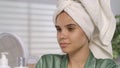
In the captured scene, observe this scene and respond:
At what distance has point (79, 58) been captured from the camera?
77 cm

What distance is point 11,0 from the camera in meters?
1.54

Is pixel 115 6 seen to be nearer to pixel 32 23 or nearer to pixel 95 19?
pixel 32 23

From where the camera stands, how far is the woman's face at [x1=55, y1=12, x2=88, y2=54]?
27.5 inches

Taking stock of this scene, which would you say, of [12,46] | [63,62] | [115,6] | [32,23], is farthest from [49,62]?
[115,6]

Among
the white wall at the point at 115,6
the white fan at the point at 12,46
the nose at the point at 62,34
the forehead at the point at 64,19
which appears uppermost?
the white wall at the point at 115,6

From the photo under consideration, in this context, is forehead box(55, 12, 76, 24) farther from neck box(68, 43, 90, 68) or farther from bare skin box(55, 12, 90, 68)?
Answer: neck box(68, 43, 90, 68)

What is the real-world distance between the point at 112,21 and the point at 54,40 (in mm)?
908

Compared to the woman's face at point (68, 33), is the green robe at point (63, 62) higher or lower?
lower

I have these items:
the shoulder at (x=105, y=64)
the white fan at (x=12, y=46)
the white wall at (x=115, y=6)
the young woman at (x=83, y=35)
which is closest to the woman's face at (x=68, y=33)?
the young woman at (x=83, y=35)

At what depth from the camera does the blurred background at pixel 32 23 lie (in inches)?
60.5

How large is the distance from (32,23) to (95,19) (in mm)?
931

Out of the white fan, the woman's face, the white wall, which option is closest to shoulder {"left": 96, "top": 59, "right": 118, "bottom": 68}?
the woman's face

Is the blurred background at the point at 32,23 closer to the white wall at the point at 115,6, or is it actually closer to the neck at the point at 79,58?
the white wall at the point at 115,6

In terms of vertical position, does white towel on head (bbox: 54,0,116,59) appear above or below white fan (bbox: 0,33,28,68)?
above
